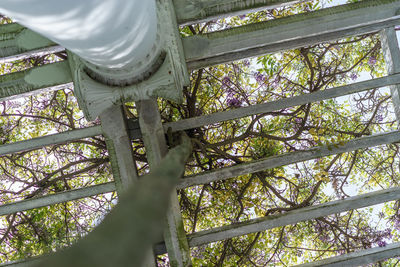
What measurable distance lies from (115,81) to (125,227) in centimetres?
149

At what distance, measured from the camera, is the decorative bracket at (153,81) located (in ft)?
6.35

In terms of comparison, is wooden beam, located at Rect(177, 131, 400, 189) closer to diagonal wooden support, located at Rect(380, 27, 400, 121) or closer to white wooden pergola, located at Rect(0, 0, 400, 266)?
white wooden pergola, located at Rect(0, 0, 400, 266)

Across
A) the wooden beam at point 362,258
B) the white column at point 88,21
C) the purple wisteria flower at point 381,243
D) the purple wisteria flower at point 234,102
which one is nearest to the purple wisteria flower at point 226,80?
the purple wisteria flower at point 234,102

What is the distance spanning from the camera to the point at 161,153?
9.01 ft

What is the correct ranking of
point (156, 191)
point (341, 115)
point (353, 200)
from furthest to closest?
1. point (341, 115)
2. point (353, 200)
3. point (156, 191)

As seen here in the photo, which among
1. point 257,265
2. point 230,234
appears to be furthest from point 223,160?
point 257,265

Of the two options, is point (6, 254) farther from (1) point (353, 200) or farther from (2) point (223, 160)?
(1) point (353, 200)

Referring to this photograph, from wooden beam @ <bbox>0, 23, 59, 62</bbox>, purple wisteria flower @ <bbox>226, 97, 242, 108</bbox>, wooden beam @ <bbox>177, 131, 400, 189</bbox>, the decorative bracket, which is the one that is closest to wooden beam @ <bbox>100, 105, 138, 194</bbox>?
wooden beam @ <bbox>177, 131, 400, 189</bbox>

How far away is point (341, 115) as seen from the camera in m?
3.86

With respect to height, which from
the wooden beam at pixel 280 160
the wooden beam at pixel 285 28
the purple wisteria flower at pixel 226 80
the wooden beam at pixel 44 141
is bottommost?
the wooden beam at pixel 280 160

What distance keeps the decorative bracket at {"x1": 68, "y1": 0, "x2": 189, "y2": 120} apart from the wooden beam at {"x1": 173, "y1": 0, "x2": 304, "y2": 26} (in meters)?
0.16

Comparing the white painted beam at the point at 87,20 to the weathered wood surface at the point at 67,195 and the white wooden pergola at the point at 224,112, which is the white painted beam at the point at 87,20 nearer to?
the white wooden pergola at the point at 224,112

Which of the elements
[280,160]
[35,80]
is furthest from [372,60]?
[35,80]

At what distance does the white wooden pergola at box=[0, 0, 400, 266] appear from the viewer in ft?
7.55
